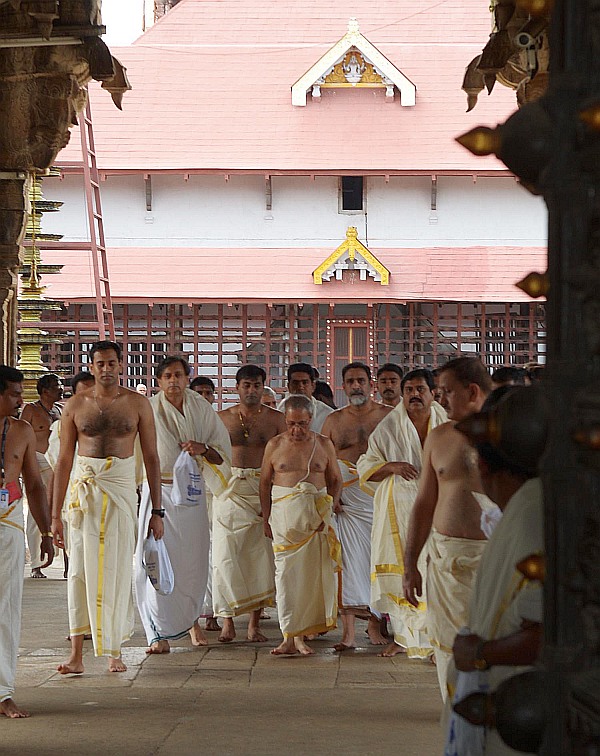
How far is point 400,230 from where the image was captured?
25250mm

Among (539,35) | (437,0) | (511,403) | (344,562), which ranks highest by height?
(437,0)

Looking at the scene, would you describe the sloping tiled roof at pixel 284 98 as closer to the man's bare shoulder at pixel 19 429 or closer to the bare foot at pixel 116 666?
the bare foot at pixel 116 666

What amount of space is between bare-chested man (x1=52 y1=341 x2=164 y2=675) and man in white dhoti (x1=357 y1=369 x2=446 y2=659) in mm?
1517

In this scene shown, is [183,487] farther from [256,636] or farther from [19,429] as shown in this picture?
[19,429]

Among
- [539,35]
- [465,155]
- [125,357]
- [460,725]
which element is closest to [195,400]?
[539,35]

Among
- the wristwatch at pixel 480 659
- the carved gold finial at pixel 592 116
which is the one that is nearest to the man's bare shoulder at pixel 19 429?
the wristwatch at pixel 480 659

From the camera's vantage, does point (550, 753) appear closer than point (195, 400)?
Yes

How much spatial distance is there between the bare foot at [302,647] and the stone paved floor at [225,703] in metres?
0.12

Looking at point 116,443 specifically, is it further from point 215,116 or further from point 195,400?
point 215,116

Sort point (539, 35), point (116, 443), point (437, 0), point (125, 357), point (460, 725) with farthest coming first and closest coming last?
point (437, 0)
point (125, 357)
point (116, 443)
point (539, 35)
point (460, 725)

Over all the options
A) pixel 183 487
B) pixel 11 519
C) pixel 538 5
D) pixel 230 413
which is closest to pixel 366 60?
pixel 230 413

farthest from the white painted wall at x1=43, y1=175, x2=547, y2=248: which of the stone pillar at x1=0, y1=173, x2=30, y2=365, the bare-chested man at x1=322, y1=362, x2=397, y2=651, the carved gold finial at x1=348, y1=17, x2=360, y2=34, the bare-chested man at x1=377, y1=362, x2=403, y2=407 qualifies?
the bare-chested man at x1=322, y1=362, x2=397, y2=651

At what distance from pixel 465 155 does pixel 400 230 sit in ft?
6.17

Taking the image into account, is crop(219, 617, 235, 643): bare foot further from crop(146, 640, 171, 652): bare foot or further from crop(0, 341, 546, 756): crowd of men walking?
crop(146, 640, 171, 652): bare foot
